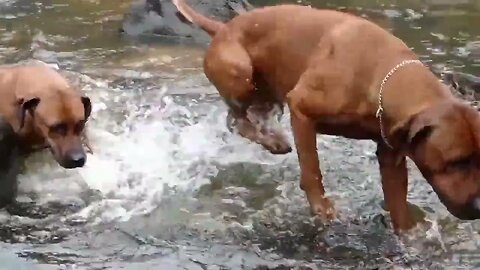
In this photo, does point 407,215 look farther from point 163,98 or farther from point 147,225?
point 163,98

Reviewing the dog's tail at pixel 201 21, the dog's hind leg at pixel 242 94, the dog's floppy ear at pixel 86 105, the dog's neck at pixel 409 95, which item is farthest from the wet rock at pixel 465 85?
the dog's floppy ear at pixel 86 105

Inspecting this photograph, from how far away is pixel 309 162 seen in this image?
5.31 metres

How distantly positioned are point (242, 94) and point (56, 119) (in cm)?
131

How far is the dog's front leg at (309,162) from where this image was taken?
17.3 feet

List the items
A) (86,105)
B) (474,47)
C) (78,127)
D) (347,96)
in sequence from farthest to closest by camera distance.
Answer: (474,47)
(86,105)
(78,127)
(347,96)

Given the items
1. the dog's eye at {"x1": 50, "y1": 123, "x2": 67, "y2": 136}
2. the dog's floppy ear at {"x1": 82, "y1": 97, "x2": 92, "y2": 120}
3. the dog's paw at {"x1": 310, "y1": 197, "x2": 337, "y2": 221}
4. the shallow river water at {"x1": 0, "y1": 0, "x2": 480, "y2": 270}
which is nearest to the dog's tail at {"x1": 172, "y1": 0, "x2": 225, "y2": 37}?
the shallow river water at {"x1": 0, "y1": 0, "x2": 480, "y2": 270}

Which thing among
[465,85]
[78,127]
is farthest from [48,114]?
[465,85]

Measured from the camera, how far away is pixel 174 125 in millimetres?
7355

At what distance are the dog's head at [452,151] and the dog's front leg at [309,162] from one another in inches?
37.6

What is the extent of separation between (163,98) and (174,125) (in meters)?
0.69

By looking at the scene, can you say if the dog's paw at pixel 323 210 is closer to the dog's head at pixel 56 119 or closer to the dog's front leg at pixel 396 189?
the dog's front leg at pixel 396 189

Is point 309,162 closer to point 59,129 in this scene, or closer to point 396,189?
point 396,189

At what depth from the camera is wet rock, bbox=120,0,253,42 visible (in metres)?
11.0

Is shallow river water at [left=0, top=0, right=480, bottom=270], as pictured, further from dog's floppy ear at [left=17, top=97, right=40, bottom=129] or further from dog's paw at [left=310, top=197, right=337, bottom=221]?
dog's floppy ear at [left=17, top=97, right=40, bottom=129]
